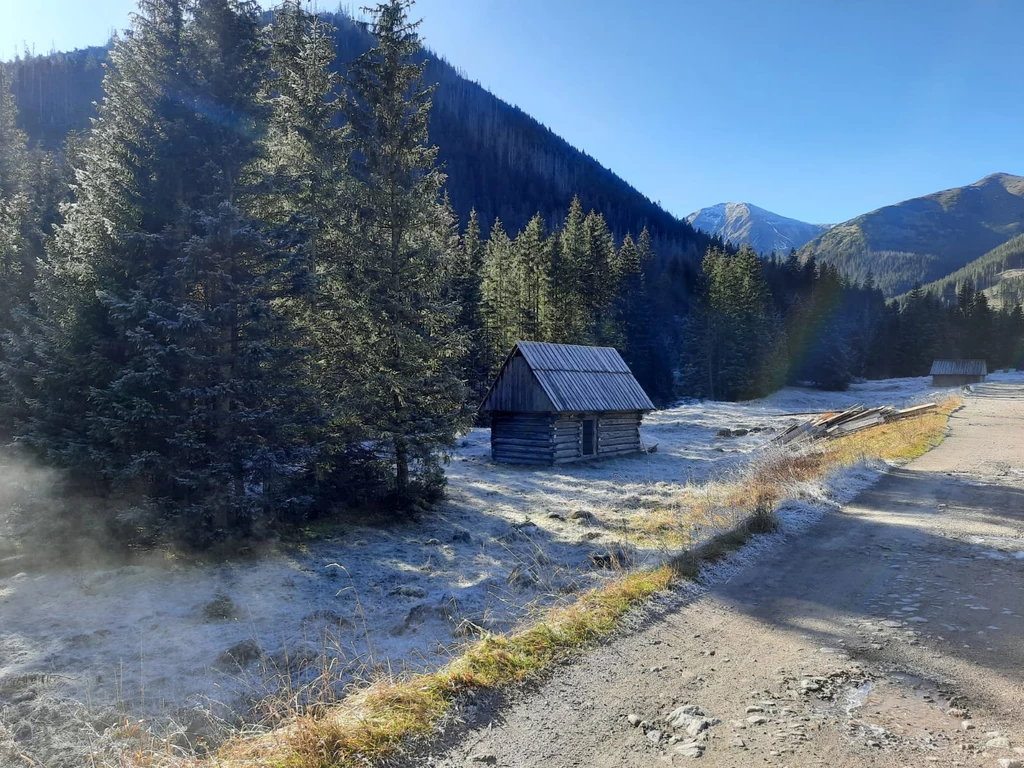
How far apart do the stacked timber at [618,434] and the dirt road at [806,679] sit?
65.1 feet

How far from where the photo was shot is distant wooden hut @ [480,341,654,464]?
25141 millimetres

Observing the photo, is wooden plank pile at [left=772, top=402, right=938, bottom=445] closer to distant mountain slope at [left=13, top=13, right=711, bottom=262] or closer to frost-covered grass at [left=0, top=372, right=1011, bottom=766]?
frost-covered grass at [left=0, top=372, right=1011, bottom=766]

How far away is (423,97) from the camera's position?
1730cm

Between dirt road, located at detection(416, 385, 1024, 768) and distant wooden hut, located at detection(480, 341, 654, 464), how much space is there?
1758 centimetres

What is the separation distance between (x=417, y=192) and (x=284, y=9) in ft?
27.8

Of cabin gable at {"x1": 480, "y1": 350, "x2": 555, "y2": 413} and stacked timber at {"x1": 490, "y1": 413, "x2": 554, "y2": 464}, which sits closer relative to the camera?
cabin gable at {"x1": 480, "y1": 350, "x2": 555, "y2": 413}

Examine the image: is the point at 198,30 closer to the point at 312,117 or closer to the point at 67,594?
the point at 312,117

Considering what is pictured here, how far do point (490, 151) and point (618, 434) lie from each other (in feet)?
438

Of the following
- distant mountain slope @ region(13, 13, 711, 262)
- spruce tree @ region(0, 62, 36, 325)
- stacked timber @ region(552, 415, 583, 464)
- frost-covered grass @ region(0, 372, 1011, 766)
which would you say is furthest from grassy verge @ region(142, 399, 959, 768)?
distant mountain slope @ region(13, 13, 711, 262)

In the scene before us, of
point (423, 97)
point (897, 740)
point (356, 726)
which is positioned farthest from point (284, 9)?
point (897, 740)

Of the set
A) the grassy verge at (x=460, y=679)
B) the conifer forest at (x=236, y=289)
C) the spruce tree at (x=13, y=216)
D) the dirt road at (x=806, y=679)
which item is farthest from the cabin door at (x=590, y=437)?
the spruce tree at (x=13, y=216)

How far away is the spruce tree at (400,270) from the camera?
52.4 feet

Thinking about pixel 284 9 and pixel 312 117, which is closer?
pixel 312 117

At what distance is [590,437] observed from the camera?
89.7 ft
